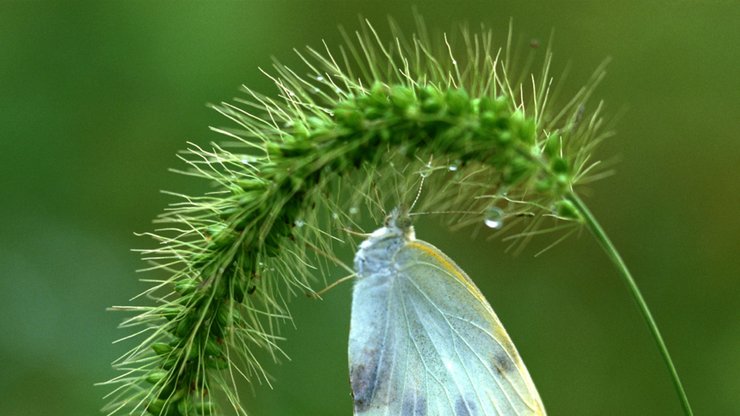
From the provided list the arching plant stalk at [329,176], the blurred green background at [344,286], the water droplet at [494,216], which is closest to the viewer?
the arching plant stalk at [329,176]

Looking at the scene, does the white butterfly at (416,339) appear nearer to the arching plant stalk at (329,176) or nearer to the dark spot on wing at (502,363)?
the dark spot on wing at (502,363)

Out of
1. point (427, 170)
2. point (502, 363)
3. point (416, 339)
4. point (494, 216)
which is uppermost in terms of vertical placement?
point (427, 170)

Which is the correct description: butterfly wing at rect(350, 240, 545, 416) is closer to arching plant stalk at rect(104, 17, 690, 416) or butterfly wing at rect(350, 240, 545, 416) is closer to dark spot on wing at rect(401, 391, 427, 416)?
dark spot on wing at rect(401, 391, 427, 416)

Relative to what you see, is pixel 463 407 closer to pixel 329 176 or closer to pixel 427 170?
pixel 427 170

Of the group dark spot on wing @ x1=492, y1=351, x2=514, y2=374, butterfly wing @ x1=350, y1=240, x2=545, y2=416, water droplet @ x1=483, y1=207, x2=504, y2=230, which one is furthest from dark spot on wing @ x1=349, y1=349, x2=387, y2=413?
water droplet @ x1=483, y1=207, x2=504, y2=230

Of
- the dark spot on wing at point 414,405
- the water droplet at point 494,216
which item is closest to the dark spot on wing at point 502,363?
the dark spot on wing at point 414,405

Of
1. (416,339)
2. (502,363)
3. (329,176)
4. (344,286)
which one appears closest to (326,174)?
(329,176)

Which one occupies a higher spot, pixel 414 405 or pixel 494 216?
pixel 494 216
